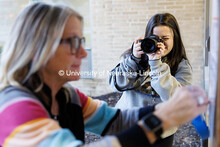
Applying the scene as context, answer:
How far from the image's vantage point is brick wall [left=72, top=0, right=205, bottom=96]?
430 centimetres

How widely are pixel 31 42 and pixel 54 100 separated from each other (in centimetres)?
23

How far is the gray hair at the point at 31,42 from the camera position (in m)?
0.77

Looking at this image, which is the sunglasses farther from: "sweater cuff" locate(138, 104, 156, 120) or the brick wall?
the brick wall

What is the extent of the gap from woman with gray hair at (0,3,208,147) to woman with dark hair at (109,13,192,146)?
0.41 meters

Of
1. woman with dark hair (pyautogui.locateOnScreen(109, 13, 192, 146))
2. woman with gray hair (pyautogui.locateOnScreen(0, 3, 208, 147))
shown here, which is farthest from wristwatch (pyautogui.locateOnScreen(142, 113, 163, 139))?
woman with dark hair (pyautogui.locateOnScreen(109, 13, 192, 146))

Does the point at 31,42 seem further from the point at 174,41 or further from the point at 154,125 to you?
the point at 174,41

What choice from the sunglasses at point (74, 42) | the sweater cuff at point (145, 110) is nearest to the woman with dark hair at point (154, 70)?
the sweater cuff at point (145, 110)

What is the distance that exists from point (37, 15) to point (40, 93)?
24 cm

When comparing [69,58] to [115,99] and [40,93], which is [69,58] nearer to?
[40,93]

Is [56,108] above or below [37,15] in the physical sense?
below

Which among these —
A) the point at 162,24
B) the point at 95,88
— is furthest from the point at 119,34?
the point at 162,24

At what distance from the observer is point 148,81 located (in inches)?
57.6

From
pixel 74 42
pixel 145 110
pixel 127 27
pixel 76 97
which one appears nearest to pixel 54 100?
pixel 76 97

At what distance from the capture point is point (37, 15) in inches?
31.2
